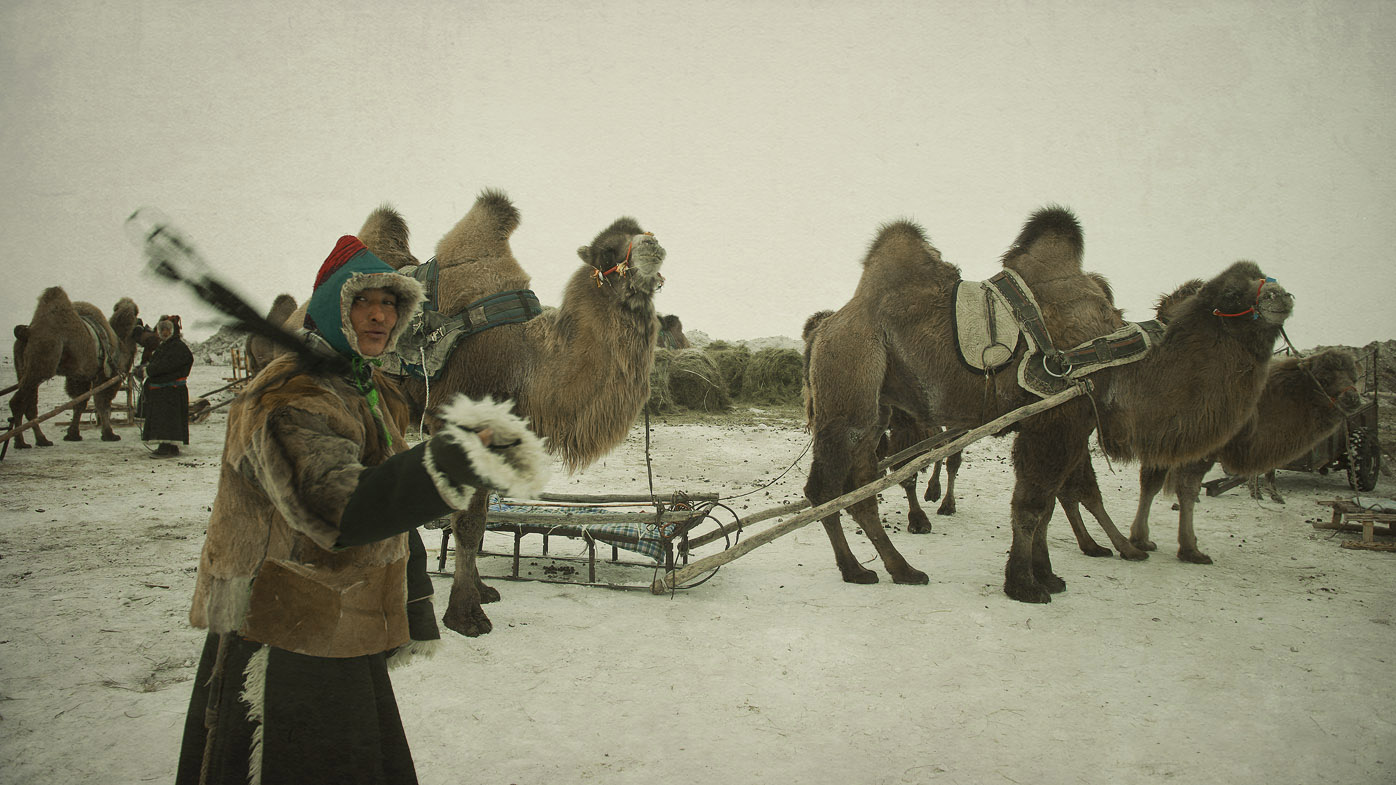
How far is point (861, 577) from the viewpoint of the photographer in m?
5.16

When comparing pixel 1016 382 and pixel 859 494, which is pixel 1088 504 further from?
pixel 859 494

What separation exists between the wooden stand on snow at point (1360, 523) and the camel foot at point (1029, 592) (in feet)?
12.3

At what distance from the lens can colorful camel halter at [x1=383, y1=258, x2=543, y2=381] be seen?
4047mm

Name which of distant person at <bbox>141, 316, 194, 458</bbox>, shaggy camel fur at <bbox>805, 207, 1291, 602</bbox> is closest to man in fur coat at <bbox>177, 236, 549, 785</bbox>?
shaggy camel fur at <bbox>805, 207, 1291, 602</bbox>

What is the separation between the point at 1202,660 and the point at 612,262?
13.6 feet

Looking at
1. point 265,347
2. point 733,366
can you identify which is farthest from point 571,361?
point 733,366

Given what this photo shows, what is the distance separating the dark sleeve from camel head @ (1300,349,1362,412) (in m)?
7.41

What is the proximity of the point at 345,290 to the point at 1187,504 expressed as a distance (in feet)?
22.3

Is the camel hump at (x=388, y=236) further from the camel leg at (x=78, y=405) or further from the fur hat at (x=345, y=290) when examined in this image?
the camel leg at (x=78, y=405)

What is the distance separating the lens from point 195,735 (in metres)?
1.73

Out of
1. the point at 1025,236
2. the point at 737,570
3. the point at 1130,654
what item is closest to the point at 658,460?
the point at 737,570

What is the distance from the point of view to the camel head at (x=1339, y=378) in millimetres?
5875

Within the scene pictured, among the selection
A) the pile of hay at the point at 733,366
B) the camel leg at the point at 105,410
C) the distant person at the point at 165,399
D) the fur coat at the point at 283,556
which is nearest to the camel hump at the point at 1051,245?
the fur coat at the point at 283,556

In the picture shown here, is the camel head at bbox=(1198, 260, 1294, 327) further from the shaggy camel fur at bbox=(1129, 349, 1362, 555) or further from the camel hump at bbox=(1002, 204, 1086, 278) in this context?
the shaggy camel fur at bbox=(1129, 349, 1362, 555)
